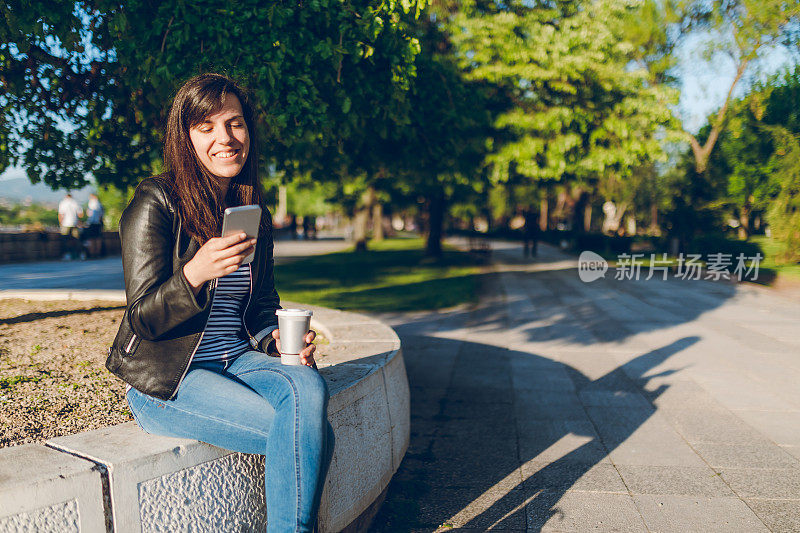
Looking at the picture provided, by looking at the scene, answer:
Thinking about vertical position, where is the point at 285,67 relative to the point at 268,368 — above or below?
above

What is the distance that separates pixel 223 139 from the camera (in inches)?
95.4

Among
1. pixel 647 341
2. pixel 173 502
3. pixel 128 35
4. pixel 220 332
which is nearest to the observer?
pixel 173 502

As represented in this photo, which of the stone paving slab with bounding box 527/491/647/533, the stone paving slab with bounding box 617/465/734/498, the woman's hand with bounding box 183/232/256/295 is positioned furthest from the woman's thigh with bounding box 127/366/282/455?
the stone paving slab with bounding box 617/465/734/498

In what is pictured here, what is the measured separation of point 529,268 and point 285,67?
17.3m

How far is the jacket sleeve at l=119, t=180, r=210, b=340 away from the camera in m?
2.05

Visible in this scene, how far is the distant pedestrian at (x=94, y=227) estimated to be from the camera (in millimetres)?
17984

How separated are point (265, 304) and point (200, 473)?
78 cm

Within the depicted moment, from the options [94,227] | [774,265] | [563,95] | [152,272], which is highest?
[563,95]

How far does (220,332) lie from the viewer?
8.26 feet

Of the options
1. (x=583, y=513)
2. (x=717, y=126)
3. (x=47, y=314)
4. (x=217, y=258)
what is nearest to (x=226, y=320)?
(x=217, y=258)

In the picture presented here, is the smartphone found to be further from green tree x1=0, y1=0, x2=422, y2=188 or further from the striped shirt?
green tree x1=0, y1=0, x2=422, y2=188

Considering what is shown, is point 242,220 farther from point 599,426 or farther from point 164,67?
point 599,426

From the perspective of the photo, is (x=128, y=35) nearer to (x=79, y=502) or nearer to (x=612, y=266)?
(x=79, y=502)

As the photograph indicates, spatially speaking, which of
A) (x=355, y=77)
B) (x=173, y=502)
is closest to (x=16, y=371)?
(x=173, y=502)
